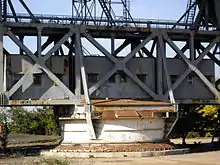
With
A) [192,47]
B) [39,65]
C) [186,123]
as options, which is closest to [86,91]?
[39,65]

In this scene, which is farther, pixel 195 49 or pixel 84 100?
pixel 195 49

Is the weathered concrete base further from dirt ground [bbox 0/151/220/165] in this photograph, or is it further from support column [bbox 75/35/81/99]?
support column [bbox 75/35/81/99]

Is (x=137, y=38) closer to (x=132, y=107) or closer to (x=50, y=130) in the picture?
(x=132, y=107)

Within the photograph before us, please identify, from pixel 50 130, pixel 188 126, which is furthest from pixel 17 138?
pixel 188 126

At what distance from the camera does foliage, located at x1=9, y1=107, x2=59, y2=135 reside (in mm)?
76062

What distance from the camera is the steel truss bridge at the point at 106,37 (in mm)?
38156

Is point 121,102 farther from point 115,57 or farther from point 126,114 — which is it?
point 115,57

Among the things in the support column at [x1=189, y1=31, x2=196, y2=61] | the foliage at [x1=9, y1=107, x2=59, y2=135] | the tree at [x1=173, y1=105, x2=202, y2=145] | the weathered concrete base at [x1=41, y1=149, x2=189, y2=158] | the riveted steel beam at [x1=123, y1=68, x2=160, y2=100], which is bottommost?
the foliage at [x1=9, y1=107, x2=59, y2=135]

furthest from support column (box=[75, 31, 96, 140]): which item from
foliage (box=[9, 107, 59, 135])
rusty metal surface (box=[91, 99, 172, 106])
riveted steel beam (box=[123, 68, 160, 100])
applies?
foliage (box=[9, 107, 59, 135])

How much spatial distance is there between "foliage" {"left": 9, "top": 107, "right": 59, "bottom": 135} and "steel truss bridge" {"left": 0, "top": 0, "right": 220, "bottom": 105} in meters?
35.3

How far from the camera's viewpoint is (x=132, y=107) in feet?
122

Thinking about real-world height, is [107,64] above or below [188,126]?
above

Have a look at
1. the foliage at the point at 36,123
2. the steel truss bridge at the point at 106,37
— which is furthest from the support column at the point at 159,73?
the foliage at the point at 36,123

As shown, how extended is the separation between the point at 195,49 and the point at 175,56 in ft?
7.36
